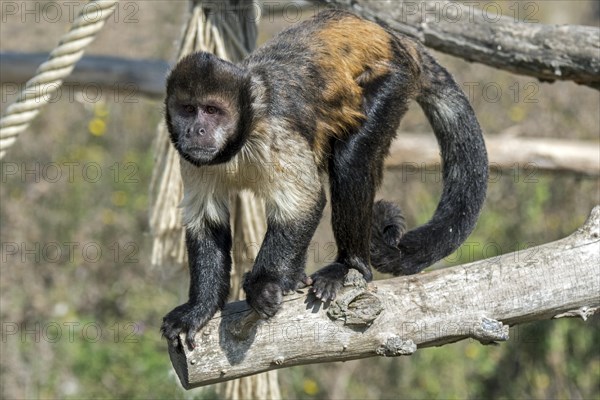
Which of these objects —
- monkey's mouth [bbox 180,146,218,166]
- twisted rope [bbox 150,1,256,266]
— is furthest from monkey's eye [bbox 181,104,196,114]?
twisted rope [bbox 150,1,256,266]

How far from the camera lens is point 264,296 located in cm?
415

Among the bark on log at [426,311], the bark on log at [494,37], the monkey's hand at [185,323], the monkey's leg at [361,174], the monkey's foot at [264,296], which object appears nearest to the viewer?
the bark on log at [426,311]

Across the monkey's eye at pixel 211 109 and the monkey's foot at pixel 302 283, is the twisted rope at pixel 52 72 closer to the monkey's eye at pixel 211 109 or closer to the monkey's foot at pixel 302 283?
the monkey's eye at pixel 211 109

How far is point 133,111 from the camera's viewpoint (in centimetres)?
1076

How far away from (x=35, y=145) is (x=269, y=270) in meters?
6.80

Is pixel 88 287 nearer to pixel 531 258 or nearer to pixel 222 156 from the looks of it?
pixel 222 156

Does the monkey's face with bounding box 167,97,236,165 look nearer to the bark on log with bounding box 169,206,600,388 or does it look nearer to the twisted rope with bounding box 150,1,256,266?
the bark on log with bounding box 169,206,600,388

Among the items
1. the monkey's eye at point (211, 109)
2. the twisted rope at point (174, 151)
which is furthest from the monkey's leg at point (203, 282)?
the twisted rope at point (174, 151)

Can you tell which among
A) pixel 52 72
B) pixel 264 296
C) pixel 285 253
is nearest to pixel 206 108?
pixel 285 253

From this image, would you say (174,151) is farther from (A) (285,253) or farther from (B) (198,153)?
(A) (285,253)

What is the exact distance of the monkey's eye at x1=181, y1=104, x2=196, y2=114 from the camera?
4418 millimetres

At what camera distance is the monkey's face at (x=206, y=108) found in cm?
435

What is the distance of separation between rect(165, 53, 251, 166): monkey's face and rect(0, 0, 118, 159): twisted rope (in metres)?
0.78

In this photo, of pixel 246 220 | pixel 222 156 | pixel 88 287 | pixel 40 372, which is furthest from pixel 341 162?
pixel 88 287
